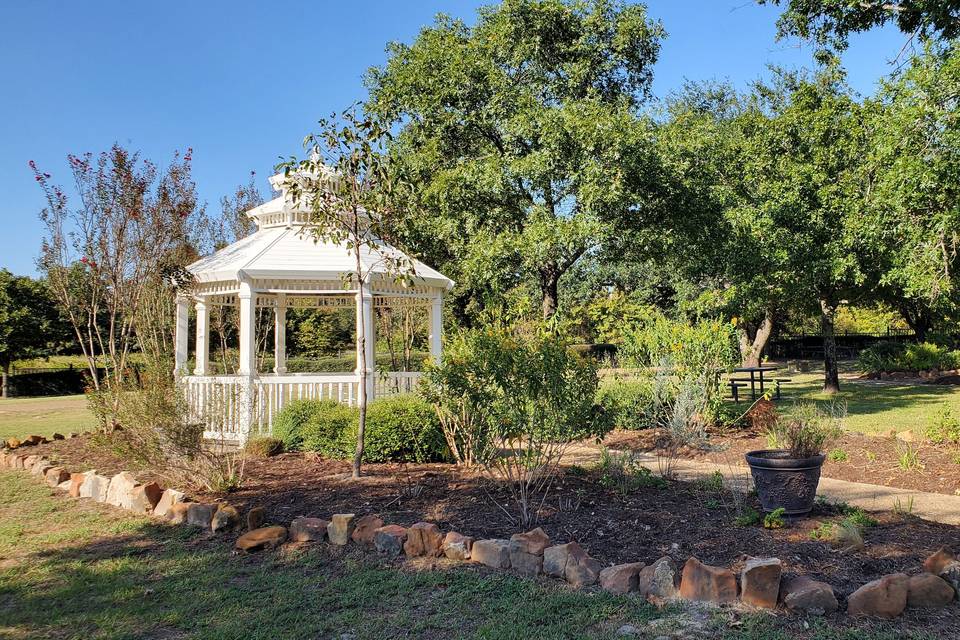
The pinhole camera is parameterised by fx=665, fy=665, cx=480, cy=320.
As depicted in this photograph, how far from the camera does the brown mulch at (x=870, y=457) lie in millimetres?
6695

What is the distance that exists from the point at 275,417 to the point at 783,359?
32886 millimetres

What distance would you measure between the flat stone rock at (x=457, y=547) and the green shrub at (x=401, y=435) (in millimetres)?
3369

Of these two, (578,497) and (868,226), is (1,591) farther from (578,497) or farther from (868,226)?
(868,226)

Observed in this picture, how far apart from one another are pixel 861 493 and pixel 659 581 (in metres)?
3.54

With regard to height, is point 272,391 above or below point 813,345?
below

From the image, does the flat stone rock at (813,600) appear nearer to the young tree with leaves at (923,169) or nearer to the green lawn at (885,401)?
the green lawn at (885,401)

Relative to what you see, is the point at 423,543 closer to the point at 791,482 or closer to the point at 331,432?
the point at 791,482

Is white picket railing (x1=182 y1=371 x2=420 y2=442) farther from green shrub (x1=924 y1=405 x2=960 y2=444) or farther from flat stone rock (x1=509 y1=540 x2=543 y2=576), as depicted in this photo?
green shrub (x1=924 y1=405 x2=960 y2=444)

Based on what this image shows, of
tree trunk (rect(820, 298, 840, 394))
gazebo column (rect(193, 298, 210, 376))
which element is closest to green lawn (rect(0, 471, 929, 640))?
gazebo column (rect(193, 298, 210, 376))

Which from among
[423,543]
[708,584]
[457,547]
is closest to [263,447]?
[423,543]

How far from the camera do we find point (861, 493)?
20.4 feet

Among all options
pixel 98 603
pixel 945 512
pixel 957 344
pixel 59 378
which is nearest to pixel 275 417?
pixel 98 603

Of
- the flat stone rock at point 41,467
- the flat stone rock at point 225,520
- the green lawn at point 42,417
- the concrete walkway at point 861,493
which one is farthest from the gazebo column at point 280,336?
the flat stone rock at point 225,520

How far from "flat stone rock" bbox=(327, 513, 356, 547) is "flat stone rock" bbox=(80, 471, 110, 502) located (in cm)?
303
